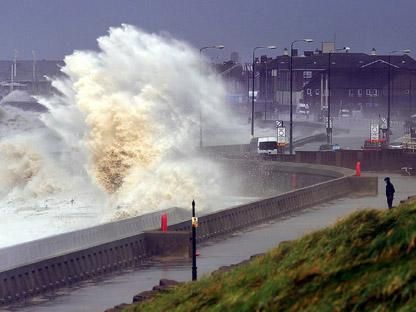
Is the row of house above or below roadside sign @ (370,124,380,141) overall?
above

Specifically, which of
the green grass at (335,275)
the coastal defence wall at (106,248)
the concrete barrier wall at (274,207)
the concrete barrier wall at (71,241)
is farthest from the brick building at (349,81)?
the green grass at (335,275)

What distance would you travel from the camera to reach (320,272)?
9633mm

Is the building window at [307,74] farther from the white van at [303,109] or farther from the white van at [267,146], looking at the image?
the white van at [267,146]

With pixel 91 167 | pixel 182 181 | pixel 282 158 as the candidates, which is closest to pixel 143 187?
pixel 182 181

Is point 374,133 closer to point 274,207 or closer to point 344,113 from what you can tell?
point 274,207

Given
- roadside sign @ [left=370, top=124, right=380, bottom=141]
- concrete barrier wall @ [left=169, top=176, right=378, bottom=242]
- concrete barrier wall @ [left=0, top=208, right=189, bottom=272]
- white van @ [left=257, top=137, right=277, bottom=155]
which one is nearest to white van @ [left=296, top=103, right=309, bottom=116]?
roadside sign @ [left=370, top=124, right=380, bottom=141]

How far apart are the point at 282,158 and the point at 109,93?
11.3 metres

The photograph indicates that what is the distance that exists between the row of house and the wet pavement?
292 ft

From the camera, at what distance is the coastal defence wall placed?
20.8 metres

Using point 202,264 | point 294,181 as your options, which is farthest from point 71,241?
point 294,181

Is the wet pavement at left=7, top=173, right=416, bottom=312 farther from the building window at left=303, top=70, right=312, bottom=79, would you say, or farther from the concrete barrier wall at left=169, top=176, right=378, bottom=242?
the building window at left=303, top=70, right=312, bottom=79

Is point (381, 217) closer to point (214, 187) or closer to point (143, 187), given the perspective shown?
point (143, 187)

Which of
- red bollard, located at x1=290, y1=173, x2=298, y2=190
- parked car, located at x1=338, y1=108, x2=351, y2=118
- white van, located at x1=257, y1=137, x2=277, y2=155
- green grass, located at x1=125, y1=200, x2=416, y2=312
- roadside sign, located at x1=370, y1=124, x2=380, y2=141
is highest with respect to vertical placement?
parked car, located at x1=338, y1=108, x2=351, y2=118

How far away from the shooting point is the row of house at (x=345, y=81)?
427 feet
